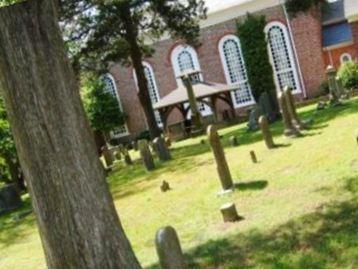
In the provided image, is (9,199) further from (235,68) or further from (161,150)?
(235,68)

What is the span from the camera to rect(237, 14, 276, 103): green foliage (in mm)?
37188

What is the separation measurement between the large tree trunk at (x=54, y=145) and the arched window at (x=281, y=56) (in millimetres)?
34177

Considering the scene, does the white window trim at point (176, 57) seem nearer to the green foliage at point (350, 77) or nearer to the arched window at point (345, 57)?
the arched window at point (345, 57)

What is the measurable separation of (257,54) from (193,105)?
9811 mm

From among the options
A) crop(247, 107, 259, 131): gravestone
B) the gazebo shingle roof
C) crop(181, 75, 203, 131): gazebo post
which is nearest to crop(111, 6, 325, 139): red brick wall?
the gazebo shingle roof

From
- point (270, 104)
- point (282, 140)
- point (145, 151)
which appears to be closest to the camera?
point (282, 140)

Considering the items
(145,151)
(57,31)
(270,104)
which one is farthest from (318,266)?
(270,104)

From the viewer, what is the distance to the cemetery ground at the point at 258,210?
7590mm

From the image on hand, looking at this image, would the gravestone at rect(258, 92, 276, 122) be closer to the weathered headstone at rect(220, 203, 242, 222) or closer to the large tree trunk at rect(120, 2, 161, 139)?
the large tree trunk at rect(120, 2, 161, 139)

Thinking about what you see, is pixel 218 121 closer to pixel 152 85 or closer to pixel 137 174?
pixel 152 85

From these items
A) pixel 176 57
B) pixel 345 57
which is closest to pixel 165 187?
pixel 345 57

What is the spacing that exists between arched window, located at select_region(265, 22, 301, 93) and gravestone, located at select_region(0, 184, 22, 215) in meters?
23.3

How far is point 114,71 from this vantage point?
43.4m

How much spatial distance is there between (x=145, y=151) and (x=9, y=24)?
1385 cm
